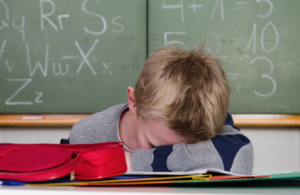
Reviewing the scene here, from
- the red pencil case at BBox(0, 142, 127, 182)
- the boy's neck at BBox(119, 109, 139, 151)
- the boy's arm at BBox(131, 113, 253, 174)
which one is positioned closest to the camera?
the red pencil case at BBox(0, 142, 127, 182)

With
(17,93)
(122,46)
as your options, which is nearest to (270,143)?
(122,46)

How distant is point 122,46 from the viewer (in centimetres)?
187

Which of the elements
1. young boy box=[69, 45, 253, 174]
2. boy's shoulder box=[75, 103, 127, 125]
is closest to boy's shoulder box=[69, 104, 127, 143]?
boy's shoulder box=[75, 103, 127, 125]

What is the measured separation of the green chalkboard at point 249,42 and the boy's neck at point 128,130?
899mm

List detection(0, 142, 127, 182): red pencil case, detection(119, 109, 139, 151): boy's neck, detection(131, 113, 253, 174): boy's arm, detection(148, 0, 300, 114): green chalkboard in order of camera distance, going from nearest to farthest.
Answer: detection(0, 142, 127, 182): red pencil case
detection(131, 113, 253, 174): boy's arm
detection(119, 109, 139, 151): boy's neck
detection(148, 0, 300, 114): green chalkboard

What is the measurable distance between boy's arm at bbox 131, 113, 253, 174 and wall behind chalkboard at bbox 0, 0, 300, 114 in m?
1.20

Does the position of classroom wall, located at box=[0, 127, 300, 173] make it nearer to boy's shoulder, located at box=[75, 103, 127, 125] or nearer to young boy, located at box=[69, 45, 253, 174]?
boy's shoulder, located at box=[75, 103, 127, 125]

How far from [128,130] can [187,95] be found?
379mm

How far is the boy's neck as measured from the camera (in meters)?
0.97

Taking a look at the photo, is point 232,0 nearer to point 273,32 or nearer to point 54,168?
point 273,32

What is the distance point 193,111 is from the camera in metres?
0.68

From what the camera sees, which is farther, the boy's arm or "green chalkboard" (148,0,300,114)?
"green chalkboard" (148,0,300,114)

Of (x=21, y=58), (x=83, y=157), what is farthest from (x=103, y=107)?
(x=83, y=157)

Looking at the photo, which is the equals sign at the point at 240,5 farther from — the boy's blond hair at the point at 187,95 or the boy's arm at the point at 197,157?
the boy's arm at the point at 197,157
